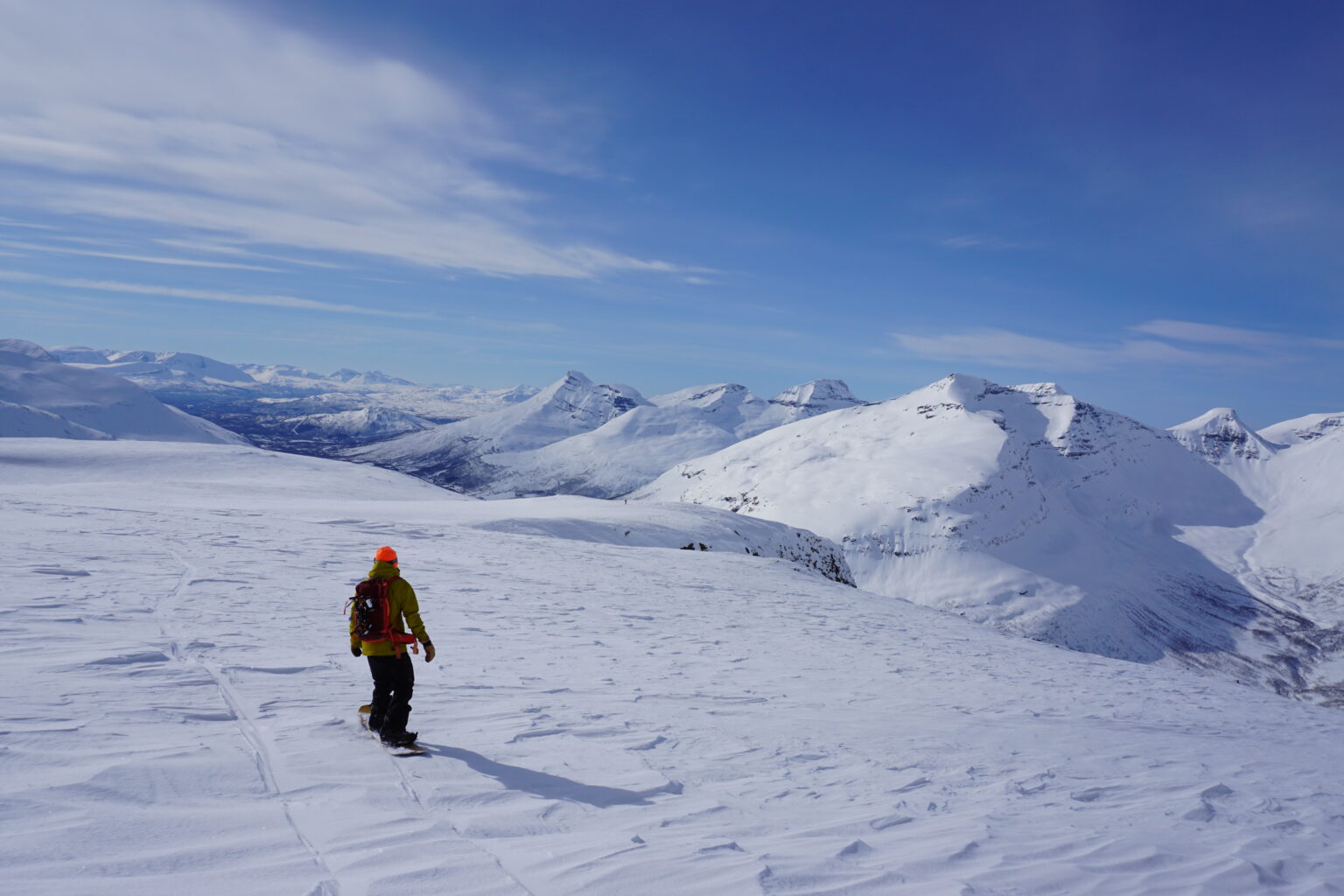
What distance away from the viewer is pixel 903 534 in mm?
183625

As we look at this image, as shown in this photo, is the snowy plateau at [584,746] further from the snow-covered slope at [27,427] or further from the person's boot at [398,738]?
the snow-covered slope at [27,427]

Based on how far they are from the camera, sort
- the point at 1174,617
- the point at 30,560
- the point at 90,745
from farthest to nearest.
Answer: the point at 1174,617, the point at 30,560, the point at 90,745

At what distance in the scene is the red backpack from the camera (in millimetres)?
7016

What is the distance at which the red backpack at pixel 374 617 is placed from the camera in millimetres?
7016

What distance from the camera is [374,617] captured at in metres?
7.02

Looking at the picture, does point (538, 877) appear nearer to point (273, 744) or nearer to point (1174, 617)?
point (273, 744)

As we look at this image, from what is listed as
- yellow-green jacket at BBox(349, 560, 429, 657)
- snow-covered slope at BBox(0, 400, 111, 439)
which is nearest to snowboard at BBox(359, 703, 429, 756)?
yellow-green jacket at BBox(349, 560, 429, 657)

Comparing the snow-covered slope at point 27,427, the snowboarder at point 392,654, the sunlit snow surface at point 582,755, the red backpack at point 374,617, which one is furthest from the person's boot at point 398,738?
the snow-covered slope at point 27,427

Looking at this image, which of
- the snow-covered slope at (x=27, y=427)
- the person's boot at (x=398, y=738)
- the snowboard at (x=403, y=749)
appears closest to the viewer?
the snowboard at (x=403, y=749)

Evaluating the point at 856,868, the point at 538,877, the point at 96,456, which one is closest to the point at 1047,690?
the point at 856,868

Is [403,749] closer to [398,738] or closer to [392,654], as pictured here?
[398,738]

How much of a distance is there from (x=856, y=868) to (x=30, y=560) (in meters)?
16.2

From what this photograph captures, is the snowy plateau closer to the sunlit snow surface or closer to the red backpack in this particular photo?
the sunlit snow surface

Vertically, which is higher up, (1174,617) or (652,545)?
(652,545)
